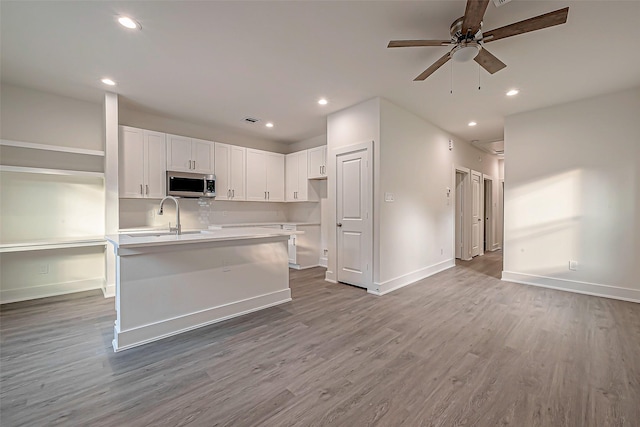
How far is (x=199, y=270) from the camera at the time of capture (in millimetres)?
2770

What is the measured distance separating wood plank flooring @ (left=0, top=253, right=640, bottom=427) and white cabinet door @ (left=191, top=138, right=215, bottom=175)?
2.57m

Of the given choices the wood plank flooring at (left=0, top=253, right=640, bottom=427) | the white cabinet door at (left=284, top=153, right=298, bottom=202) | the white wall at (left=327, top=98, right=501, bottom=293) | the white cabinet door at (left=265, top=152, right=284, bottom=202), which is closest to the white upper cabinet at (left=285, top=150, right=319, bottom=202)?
the white cabinet door at (left=284, top=153, right=298, bottom=202)

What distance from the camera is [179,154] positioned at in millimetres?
→ 4629

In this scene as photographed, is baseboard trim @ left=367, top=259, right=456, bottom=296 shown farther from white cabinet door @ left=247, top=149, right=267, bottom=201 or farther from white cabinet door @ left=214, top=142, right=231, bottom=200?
white cabinet door @ left=214, top=142, right=231, bottom=200

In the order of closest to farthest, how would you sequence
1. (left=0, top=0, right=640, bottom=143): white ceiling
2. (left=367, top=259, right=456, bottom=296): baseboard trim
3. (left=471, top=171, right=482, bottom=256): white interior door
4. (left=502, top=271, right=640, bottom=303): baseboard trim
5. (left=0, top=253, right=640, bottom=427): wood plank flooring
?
(left=0, top=253, right=640, bottom=427): wood plank flooring, (left=0, top=0, right=640, bottom=143): white ceiling, (left=502, top=271, right=640, bottom=303): baseboard trim, (left=367, top=259, right=456, bottom=296): baseboard trim, (left=471, top=171, right=482, bottom=256): white interior door

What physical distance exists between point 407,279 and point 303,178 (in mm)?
2924

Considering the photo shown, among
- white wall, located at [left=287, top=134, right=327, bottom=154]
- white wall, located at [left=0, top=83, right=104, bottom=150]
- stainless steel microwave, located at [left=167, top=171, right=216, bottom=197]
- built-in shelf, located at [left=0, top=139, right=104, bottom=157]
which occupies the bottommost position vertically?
stainless steel microwave, located at [left=167, top=171, right=216, bottom=197]

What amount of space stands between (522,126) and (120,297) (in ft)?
19.3

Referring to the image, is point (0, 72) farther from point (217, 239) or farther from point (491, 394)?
point (491, 394)

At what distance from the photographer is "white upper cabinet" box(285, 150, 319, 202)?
18.8 ft

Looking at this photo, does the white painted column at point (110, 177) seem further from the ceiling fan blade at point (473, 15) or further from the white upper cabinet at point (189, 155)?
the ceiling fan blade at point (473, 15)

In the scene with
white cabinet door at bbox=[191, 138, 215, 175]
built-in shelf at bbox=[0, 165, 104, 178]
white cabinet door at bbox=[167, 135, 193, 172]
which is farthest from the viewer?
white cabinet door at bbox=[191, 138, 215, 175]

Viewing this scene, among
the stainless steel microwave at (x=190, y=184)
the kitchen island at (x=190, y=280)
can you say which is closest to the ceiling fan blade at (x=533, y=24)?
the kitchen island at (x=190, y=280)

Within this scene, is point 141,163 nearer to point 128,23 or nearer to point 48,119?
point 48,119
